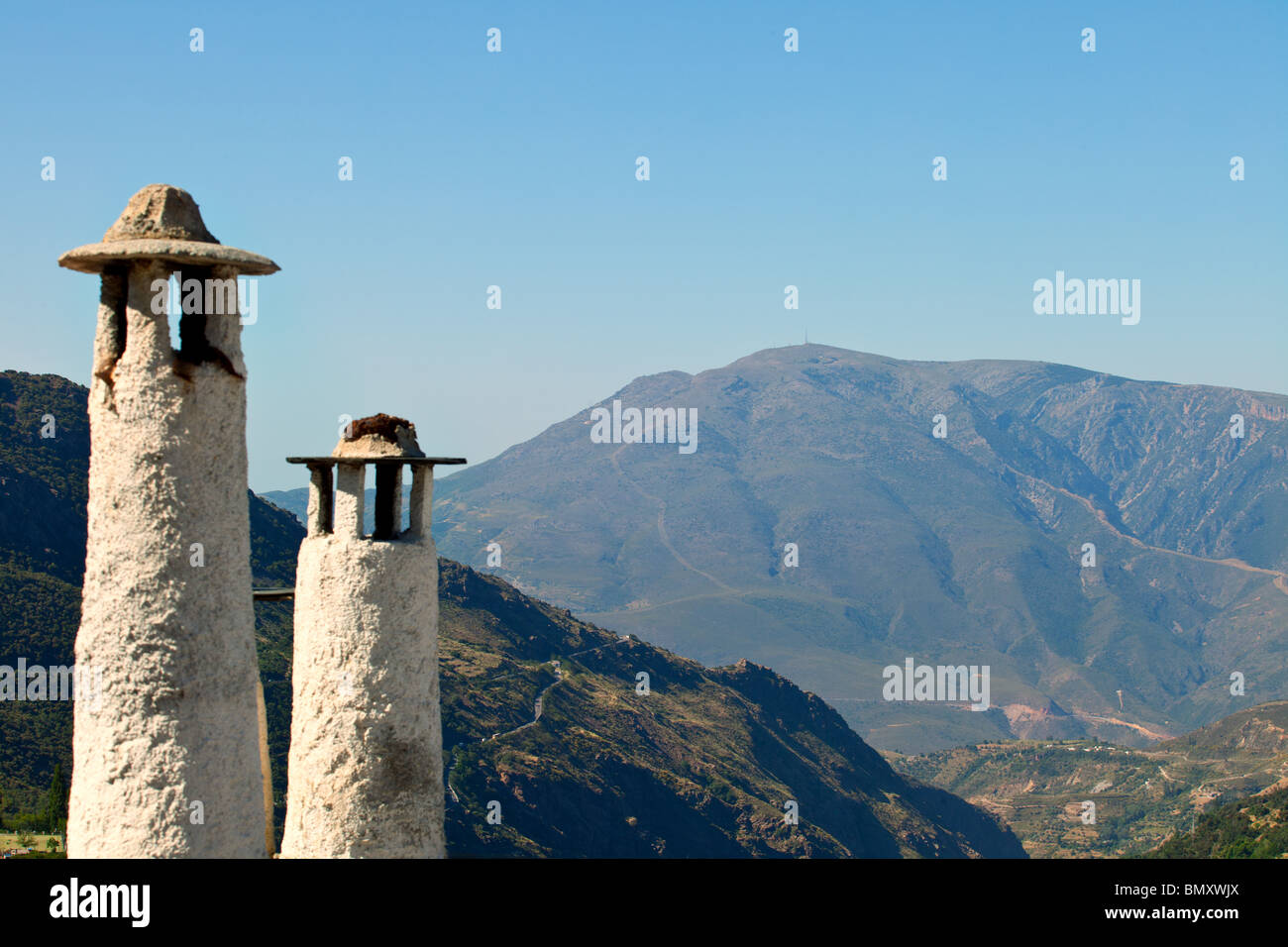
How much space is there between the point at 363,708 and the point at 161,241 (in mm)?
6969

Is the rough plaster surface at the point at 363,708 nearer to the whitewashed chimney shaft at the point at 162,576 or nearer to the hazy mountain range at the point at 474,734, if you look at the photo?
the whitewashed chimney shaft at the point at 162,576

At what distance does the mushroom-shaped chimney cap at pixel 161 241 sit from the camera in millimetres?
16047

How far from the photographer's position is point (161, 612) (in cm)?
1595

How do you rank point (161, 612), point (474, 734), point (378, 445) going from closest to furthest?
point (161, 612) < point (378, 445) < point (474, 734)

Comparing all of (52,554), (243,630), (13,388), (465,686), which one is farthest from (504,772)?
(243,630)

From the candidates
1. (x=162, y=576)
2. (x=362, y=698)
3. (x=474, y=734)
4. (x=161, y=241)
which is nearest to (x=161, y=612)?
(x=162, y=576)

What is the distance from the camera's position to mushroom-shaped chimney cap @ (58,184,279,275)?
1605 centimetres

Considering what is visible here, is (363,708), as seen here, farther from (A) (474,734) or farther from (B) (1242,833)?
(A) (474,734)

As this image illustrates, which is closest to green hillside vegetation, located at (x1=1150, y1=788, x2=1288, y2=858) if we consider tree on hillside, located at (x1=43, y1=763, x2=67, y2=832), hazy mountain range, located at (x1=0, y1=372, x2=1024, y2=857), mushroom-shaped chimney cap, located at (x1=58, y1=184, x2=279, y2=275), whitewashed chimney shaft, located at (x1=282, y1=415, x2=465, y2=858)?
hazy mountain range, located at (x1=0, y1=372, x2=1024, y2=857)

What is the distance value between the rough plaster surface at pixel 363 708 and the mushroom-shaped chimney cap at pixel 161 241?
469 cm

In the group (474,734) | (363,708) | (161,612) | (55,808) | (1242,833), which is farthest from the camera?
(474,734)
